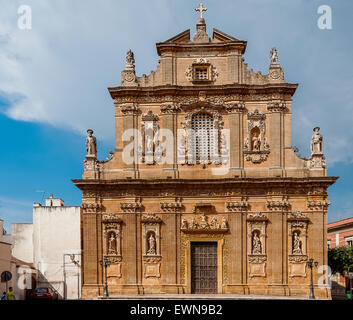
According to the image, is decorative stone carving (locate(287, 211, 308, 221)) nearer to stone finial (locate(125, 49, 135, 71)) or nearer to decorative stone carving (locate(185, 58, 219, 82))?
decorative stone carving (locate(185, 58, 219, 82))

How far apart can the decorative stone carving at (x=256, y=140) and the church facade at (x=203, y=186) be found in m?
0.06

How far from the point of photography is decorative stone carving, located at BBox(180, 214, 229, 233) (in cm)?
2628

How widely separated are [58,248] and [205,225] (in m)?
14.8

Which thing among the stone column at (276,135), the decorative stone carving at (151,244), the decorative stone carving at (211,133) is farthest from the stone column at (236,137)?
the decorative stone carving at (151,244)

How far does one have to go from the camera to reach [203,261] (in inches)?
1045

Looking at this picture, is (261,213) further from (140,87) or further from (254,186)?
(140,87)

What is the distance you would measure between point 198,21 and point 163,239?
1316 centimetres

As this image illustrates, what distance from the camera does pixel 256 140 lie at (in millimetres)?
27172

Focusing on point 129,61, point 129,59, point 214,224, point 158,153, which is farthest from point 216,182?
point 129,59

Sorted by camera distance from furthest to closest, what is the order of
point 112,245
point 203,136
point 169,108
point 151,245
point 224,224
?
1. point 203,136
2. point 169,108
3. point 112,245
4. point 151,245
5. point 224,224

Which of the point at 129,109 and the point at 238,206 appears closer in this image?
the point at 238,206

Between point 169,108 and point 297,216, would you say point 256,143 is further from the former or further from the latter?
point 169,108

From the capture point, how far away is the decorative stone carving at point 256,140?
1062 inches

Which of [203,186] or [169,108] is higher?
[169,108]
